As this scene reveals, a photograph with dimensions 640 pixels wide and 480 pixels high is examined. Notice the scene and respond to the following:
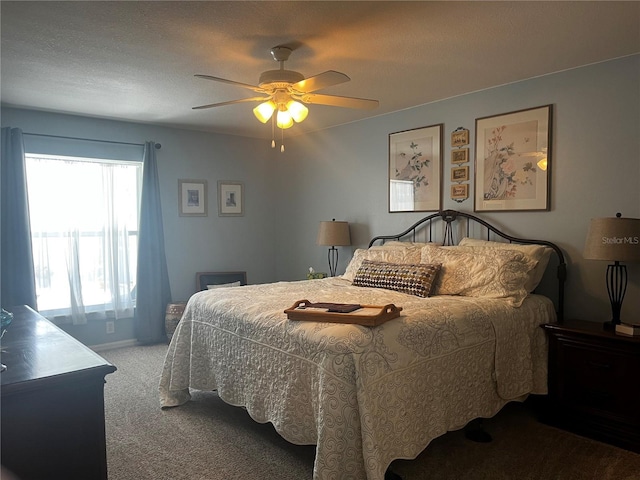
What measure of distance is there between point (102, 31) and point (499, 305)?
288 centimetres

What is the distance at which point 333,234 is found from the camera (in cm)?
477

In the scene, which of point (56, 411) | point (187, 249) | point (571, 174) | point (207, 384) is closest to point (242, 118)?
point (187, 249)

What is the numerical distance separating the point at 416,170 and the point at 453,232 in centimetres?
72

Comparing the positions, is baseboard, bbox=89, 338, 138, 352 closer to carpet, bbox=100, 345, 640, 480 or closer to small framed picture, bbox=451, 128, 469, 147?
carpet, bbox=100, 345, 640, 480

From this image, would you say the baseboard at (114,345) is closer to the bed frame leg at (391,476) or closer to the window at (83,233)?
the window at (83,233)

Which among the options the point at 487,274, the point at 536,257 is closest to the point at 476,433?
the point at 487,274

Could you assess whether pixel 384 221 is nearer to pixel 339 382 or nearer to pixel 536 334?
pixel 536 334

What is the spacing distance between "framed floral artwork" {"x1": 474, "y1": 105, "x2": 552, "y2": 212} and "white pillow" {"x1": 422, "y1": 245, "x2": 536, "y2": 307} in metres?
0.55

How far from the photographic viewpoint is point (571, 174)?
3.25 meters

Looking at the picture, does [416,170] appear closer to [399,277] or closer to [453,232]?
[453,232]

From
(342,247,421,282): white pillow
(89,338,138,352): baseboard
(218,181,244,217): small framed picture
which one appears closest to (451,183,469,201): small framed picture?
(342,247,421,282): white pillow

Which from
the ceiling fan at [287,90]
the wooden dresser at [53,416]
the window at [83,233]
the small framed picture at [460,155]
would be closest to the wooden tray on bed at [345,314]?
the wooden dresser at [53,416]

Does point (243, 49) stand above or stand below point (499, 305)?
above

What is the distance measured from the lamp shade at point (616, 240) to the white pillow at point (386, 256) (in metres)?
1.26
